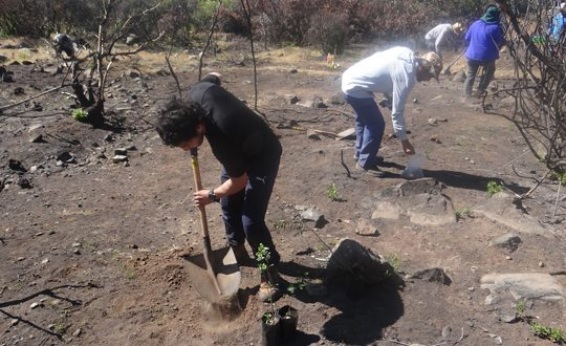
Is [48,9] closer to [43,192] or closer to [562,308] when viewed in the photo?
[43,192]

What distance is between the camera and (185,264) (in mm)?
3707

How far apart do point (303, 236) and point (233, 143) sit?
5.03ft

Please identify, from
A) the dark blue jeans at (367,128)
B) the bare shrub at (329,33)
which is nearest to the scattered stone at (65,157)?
the dark blue jeans at (367,128)

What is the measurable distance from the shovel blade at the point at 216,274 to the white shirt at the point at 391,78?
2161 mm

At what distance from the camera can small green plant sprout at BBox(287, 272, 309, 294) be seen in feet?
11.8

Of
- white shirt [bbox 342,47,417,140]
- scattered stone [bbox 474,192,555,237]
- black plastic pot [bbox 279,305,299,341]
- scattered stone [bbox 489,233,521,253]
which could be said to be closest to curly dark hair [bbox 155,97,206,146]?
black plastic pot [bbox 279,305,299,341]

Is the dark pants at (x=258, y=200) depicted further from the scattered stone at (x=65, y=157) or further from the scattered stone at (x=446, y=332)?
the scattered stone at (x=65, y=157)

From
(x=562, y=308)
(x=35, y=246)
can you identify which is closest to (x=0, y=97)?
(x=35, y=246)

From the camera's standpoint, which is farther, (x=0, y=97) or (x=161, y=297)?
(x=0, y=97)

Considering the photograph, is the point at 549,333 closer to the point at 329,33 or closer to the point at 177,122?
the point at 177,122

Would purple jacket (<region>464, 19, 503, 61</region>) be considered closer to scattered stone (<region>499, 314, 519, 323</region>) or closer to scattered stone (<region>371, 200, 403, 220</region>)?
scattered stone (<region>371, 200, 403, 220</region>)

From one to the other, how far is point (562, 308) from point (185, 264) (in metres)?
2.40

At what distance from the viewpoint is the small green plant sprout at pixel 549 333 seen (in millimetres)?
3205

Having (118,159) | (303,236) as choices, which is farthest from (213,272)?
(118,159)
